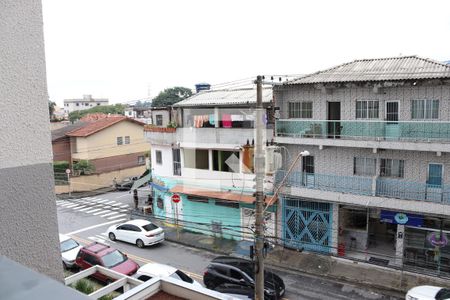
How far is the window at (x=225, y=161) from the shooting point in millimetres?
20016

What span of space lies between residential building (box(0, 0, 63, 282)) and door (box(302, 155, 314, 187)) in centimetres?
1623

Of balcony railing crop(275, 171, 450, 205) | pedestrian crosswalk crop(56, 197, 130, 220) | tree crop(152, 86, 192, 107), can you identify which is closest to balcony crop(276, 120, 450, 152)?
balcony railing crop(275, 171, 450, 205)

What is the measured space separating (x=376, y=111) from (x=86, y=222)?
18.4 meters

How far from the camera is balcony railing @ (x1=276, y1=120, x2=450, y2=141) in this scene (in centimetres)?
1483

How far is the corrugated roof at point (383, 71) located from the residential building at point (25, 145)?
15.1m

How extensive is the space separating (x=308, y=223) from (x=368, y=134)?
4.91m

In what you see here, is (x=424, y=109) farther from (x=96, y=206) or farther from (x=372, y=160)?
(x=96, y=206)

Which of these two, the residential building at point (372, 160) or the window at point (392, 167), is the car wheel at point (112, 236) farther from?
the window at point (392, 167)

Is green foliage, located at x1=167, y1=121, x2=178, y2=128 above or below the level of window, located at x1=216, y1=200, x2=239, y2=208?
above

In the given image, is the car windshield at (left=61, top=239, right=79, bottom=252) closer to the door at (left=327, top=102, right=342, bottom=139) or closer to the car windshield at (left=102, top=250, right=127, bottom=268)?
the car windshield at (left=102, top=250, right=127, bottom=268)

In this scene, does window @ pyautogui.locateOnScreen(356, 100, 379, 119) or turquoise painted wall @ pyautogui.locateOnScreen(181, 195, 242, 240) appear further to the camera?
turquoise painted wall @ pyautogui.locateOnScreen(181, 195, 242, 240)

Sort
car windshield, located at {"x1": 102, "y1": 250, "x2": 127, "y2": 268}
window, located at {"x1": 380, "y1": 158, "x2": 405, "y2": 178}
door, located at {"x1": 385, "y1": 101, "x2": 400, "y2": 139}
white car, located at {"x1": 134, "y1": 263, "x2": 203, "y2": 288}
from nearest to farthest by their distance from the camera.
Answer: white car, located at {"x1": 134, "y1": 263, "x2": 203, "y2": 288} < car windshield, located at {"x1": 102, "y1": 250, "x2": 127, "y2": 268} < door, located at {"x1": 385, "y1": 101, "x2": 400, "y2": 139} < window, located at {"x1": 380, "y1": 158, "x2": 405, "y2": 178}

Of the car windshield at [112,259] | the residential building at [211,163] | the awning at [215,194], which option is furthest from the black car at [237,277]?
the awning at [215,194]

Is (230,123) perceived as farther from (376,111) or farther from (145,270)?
(145,270)
